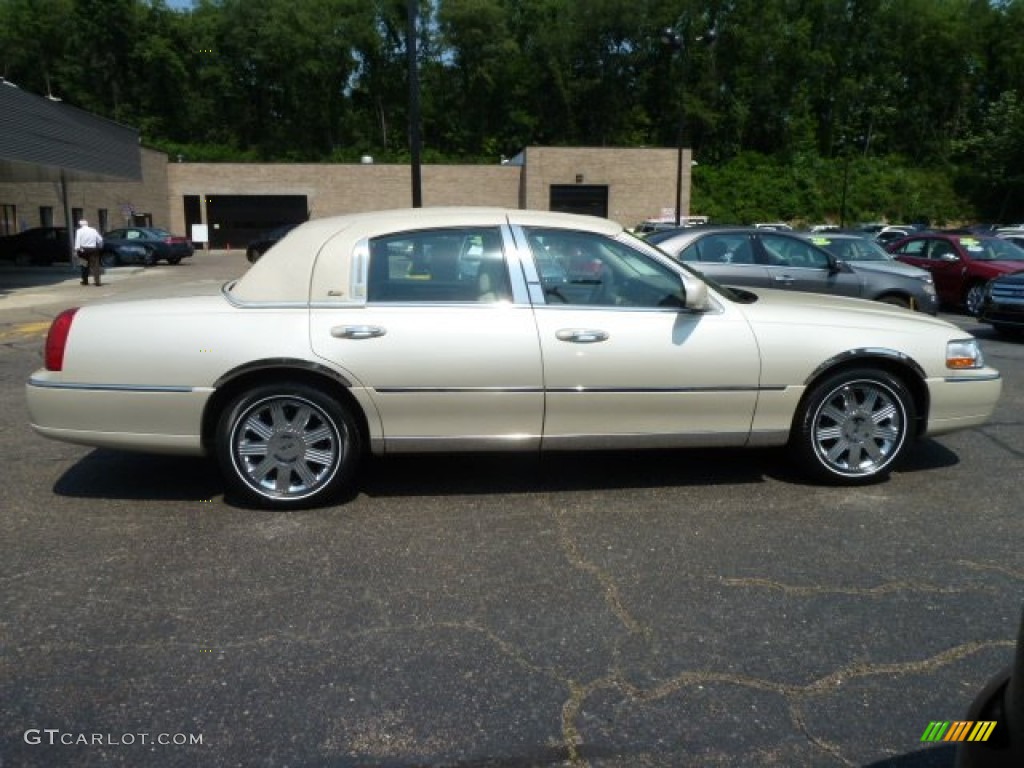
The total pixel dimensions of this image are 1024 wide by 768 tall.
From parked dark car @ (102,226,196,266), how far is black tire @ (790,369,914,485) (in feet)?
99.2

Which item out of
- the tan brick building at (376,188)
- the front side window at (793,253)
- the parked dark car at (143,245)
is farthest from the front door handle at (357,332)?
the tan brick building at (376,188)

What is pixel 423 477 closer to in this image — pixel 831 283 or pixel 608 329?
pixel 608 329

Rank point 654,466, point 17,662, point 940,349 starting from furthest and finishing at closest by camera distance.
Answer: point 654,466
point 940,349
point 17,662

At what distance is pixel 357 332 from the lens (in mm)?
4273

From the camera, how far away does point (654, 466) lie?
204 inches

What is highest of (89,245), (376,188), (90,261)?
(376,188)

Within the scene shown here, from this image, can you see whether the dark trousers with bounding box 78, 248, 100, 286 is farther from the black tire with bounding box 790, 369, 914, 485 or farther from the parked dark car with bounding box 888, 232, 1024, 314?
the black tire with bounding box 790, 369, 914, 485

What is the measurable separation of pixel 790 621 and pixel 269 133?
3298 inches

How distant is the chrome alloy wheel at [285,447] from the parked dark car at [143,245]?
2904cm

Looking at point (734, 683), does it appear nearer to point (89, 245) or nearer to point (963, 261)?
point (963, 261)

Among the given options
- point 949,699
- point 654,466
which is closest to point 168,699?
point 949,699

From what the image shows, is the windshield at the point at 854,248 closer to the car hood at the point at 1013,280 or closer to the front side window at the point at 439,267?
the car hood at the point at 1013,280

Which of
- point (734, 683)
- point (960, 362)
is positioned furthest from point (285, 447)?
point (960, 362)

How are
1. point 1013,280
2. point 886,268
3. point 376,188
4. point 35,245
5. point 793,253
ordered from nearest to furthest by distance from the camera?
point 793,253 → point 1013,280 → point 886,268 → point 35,245 → point 376,188
